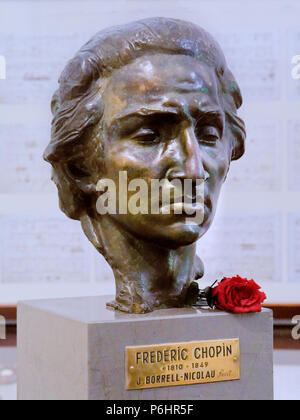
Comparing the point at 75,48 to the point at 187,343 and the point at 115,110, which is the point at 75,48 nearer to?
the point at 115,110

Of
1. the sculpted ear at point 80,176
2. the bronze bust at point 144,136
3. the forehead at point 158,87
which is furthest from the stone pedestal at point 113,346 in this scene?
the forehead at point 158,87

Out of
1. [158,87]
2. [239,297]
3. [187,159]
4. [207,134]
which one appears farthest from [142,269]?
[158,87]

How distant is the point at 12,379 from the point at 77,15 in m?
2.27

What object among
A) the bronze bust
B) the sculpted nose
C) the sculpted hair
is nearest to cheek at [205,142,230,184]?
the bronze bust

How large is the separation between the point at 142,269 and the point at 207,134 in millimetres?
616

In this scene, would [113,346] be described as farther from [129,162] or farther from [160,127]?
[160,127]

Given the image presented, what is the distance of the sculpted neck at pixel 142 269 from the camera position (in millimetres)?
2965

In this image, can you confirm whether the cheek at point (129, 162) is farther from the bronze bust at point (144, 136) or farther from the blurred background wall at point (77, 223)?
the blurred background wall at point (77, 223)

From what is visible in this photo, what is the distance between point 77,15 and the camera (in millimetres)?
4582

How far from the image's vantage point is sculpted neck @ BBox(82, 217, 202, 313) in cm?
296

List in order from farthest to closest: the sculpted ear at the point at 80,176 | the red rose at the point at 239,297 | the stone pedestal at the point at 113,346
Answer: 1. the sculpted ear at the point at 80,176
2. the red rose at the point at 239,297
3. the stone pedestal at the point at 113,346

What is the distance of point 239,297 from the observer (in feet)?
9.59

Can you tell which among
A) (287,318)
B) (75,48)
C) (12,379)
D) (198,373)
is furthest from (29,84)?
(198,373)

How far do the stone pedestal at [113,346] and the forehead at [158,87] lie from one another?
2.65ft
